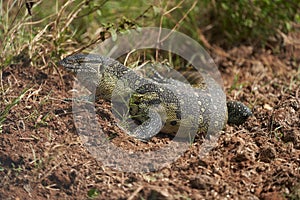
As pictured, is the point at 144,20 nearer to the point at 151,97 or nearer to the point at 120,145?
the point at 151,97

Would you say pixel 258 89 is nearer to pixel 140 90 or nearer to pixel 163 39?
pixel 163 39

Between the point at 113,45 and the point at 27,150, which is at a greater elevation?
the point at 113,45

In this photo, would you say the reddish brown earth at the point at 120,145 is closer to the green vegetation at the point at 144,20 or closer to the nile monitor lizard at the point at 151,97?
the nile monitor lizard at the point at 151,97

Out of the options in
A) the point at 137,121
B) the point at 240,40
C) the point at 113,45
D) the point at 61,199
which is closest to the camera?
the point at 61,199

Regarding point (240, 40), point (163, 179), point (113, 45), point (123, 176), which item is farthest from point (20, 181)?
point (240, 40)

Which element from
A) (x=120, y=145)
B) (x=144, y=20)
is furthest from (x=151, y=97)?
(x=144, y=20)

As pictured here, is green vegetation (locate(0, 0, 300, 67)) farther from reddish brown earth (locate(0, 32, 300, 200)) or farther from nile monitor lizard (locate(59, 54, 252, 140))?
nile monitor lizard (locate(59, 54, 252, 140))
